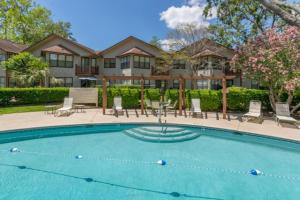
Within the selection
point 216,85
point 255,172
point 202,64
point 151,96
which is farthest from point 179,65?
point 255,172

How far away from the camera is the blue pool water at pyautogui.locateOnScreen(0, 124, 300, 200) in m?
4.83

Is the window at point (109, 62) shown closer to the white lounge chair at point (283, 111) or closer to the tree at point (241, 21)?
the tree at point (241, 21)

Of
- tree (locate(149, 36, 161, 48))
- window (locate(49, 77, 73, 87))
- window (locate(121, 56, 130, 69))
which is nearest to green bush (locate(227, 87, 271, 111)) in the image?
window (locate(121, 56, 130, 69))

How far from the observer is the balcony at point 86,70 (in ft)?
91.1

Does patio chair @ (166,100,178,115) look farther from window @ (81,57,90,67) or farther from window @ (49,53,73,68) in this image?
window @ (81,57,90,67)

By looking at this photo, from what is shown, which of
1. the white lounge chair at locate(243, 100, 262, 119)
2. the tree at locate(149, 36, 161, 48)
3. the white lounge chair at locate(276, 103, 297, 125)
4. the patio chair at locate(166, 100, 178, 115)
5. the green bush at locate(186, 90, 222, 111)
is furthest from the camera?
the tree at locate(149, 36, 161, 48)

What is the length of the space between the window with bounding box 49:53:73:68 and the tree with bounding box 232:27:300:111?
22233mm

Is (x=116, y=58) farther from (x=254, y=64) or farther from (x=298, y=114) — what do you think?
(x=298, y=114)

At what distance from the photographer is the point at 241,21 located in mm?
21188

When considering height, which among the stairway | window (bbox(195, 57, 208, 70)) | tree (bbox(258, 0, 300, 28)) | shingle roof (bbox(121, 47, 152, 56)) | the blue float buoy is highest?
shingle roof (bbox(121, 47, 152, 56))

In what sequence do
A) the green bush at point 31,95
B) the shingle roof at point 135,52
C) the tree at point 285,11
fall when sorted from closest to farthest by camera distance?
the tree at point 285,11 → the green bush at point 31,95 → the shingle roof at point 135,52

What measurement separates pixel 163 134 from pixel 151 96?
7.31 meters

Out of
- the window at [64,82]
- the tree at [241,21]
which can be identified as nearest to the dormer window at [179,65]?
the tree at [241,21]

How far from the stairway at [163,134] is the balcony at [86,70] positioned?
20.8 m
